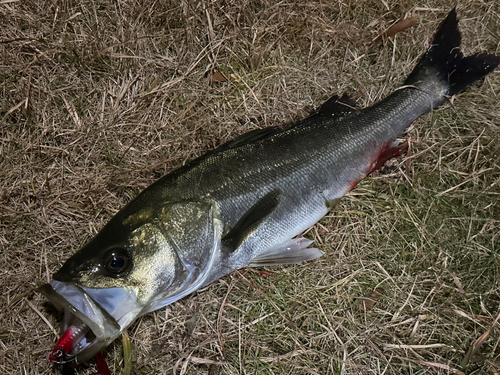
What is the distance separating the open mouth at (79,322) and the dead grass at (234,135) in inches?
24.5

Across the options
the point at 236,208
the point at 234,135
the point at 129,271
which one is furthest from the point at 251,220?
the point at 234,135

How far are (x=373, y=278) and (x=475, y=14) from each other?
2693 millimetres

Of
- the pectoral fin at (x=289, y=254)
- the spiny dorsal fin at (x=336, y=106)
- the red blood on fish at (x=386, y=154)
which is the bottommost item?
the pectoral fin at (x=289, y=254)

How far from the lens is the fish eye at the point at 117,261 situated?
7.30 feet

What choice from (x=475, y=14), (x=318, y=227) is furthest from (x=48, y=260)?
(x=475, y=14)

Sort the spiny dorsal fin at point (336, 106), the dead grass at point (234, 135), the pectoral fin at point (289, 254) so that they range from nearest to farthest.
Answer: the pectoral fin at point (289, 254), the dead grass at point (234, 135), the spiny dorsal fin at point (336, 106)

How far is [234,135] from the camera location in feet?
10.9

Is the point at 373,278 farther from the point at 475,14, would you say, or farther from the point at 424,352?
the point at 475,14

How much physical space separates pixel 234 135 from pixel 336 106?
916 millimetres

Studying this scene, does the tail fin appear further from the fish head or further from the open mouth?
the open mouth

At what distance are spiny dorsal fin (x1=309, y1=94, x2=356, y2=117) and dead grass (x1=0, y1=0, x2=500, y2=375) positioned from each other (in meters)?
0.29

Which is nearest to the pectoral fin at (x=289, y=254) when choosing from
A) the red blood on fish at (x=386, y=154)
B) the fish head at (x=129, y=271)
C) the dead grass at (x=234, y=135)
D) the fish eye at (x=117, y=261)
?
the dead grass at (x=234, y=135)

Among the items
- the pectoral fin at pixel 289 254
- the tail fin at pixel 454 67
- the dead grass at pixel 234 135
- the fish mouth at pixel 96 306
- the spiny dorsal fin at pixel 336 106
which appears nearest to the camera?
the fish mouth at pixel 96 306

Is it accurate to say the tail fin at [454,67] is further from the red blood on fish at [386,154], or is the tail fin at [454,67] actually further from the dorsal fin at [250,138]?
the dorsal fin at [250,138]
